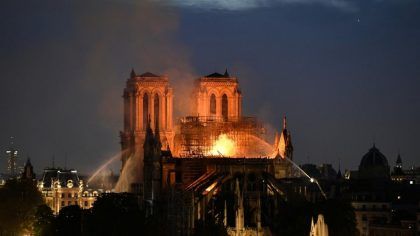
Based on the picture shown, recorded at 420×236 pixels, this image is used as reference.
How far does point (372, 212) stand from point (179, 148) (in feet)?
74.3

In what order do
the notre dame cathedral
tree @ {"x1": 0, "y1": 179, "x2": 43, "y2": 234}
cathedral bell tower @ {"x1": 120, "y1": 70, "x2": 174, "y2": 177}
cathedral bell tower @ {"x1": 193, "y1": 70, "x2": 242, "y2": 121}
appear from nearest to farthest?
the notre dame cathedral, tree @ {"x1": 0, "y1": 179, "x2": 43, "y2": 234}, cathedral bell tower @ {"x1": 193, "y1": 70, "x2": 242, "y2": 121}, cathedral bell tower @ {"x1": 120, "y1": 70, "x2": 174, "y2": 177}

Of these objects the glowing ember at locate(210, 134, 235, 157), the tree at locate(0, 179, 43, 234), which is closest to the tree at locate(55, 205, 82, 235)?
the tree at locate(0, 179, 43, 234)

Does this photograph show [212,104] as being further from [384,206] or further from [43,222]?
[43,222]

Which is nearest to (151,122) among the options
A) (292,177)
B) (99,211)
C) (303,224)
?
(292,177)

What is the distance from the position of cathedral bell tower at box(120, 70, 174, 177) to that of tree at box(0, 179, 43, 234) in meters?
11.8

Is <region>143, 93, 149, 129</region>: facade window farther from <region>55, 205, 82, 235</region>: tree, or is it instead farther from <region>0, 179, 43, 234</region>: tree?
<region>55, 205, 82, 235</region>: tree

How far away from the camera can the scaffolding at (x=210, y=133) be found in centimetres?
16038

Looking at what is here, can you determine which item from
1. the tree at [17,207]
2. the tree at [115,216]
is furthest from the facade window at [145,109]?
the tree at [115,216]

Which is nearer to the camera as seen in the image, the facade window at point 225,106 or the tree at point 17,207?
the tree at point 17,207

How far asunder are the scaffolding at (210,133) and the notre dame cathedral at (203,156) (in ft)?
0.36

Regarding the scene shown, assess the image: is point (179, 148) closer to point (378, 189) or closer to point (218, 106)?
point (218, 106)

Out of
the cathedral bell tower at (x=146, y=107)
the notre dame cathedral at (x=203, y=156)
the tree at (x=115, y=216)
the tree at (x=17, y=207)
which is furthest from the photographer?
the cathedral bell tower at (x=146, y=107)

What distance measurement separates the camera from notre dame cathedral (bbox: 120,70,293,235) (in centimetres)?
13712

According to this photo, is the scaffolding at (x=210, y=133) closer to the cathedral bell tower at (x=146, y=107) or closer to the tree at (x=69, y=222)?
the cathedral bell tower at (x=146, y=107)
